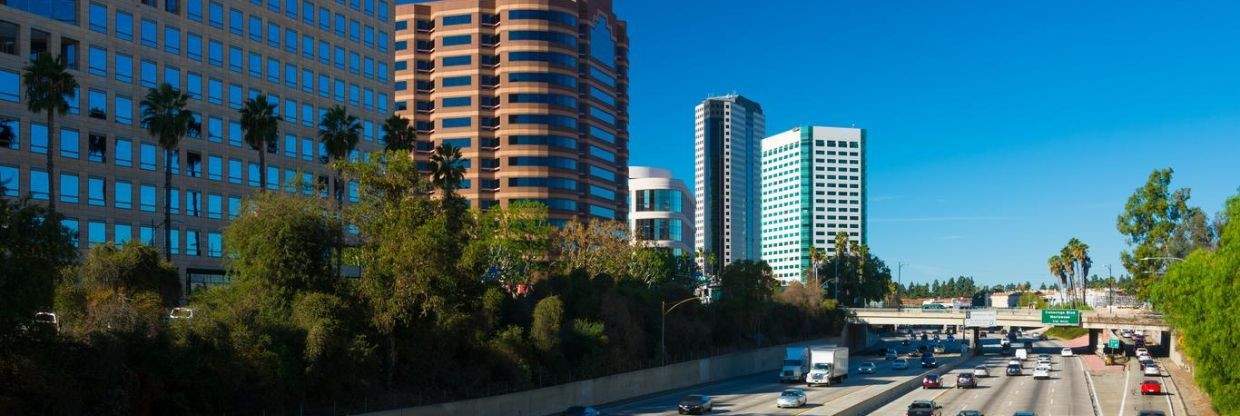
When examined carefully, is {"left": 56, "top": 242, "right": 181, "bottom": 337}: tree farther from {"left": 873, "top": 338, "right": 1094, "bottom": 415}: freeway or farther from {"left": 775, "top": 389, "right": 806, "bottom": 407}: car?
{"left": 873, "top": 338, "right": 1094, "bottom": 415}: freeway

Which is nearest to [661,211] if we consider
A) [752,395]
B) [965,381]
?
[965,381]

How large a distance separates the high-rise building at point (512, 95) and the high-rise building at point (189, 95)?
3867 centimetres

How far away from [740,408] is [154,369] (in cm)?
3909

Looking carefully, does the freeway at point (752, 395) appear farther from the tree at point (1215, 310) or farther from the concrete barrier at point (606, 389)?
the tree at point (1215, 310)

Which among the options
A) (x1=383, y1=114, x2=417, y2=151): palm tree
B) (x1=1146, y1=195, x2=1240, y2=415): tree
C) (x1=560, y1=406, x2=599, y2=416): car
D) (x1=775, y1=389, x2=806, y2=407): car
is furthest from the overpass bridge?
(x1=383, y1=114, x2=417, y2=151): palm tree

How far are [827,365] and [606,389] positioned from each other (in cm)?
2334

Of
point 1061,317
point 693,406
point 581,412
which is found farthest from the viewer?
point 1061,317

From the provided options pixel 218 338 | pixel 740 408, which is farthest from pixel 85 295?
pixel 740 408

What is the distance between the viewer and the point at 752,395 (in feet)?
270

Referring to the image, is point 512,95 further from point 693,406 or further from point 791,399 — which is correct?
point 693,406

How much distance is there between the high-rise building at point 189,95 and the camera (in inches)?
2911

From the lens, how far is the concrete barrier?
5944 centimetres

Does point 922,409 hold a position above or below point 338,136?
below

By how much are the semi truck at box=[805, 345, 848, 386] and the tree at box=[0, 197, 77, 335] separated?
65.9m
